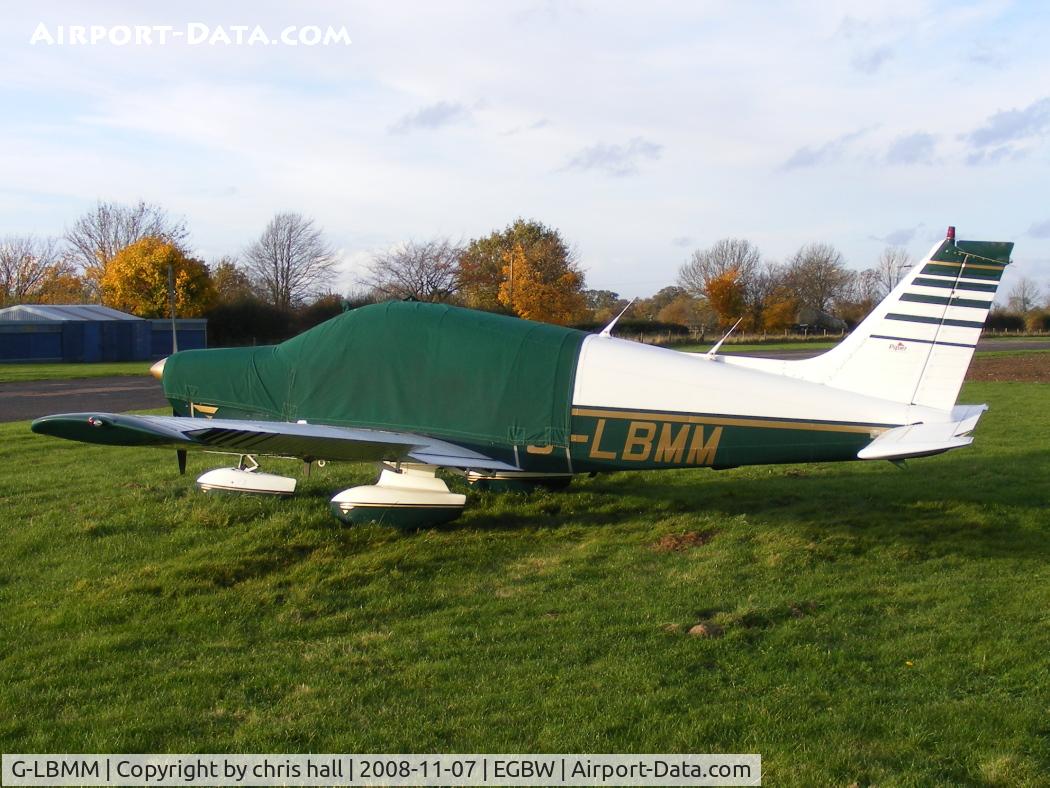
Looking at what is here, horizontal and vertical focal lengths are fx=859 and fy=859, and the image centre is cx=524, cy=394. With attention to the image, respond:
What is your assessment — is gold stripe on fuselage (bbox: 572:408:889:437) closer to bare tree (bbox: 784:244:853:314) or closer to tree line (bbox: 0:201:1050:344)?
tree line (bbox: 0:201:1050:344)

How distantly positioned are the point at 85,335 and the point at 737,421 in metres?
39.9

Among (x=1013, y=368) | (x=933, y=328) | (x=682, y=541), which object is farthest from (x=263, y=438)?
(x=1013, y=368)

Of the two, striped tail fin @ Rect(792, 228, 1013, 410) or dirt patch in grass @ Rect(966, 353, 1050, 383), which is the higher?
striped tail fin @ Rect(792, 228, 1013, 410)

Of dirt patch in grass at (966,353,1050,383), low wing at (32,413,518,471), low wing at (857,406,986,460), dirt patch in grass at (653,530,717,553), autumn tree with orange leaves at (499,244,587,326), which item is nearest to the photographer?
low wing at (32,413,518,471)

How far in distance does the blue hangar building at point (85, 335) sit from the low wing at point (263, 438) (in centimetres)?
3376

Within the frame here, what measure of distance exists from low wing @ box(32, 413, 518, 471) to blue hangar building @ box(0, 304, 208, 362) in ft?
111

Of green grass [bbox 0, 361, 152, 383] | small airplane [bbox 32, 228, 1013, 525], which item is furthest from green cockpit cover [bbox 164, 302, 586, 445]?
green grass [bbox 0, 361, 152, 383]

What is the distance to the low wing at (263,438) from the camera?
5.90 m

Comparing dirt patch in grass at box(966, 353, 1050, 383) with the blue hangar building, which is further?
the blue hangar building

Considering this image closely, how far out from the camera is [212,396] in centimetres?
896

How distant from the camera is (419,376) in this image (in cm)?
817

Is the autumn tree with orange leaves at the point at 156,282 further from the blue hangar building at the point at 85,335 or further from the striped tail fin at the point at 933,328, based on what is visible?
the striped tail fin at the point at 933,328

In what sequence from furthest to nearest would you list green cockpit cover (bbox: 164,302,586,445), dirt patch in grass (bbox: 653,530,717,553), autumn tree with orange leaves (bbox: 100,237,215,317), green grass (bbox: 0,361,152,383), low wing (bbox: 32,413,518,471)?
autumn tree with orange leaves (bbox: 100,237,215,317) → green grass (bbox: 0,361,152,383) → green cockpit cover (bbox: 164,302,586,445) → dirt patch in grass (bbox: 653,530,717,553) → low wing (bbox: 32,413,518,471)

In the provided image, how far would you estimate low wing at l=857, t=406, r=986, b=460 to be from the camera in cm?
670
